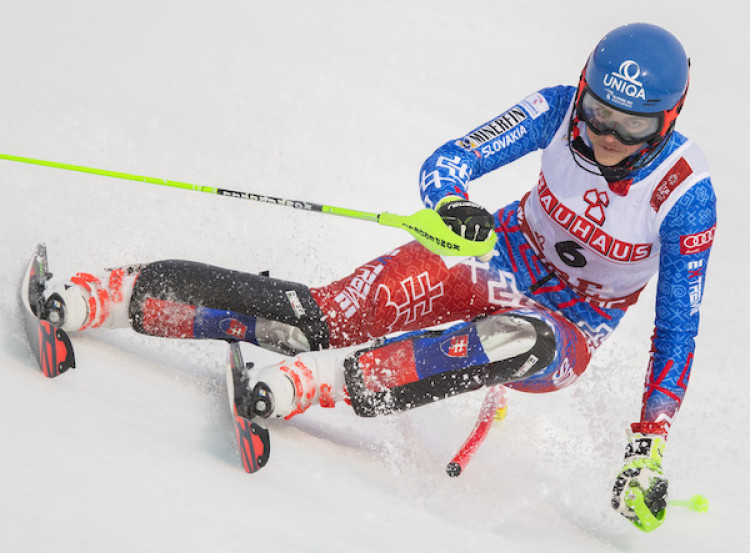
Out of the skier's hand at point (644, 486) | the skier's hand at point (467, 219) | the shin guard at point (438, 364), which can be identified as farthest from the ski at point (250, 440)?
the skier's hand at point (644, 486)

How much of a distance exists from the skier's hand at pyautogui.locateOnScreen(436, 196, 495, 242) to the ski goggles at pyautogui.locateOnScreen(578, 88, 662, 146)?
Answer: 447 mm

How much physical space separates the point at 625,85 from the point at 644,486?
117 centimetres

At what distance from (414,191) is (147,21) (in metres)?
2.41

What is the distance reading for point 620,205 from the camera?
3.11m

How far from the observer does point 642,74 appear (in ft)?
9.33

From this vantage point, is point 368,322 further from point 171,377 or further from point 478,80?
point 478,80

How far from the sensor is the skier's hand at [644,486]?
283cm

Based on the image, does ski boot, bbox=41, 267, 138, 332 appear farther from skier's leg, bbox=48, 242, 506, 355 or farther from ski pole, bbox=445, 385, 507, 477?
ski pole, bbox=445, 385, 507, 477

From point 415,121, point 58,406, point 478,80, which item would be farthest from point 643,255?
point 478,80

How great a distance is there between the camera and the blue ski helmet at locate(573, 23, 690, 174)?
9.35 feet

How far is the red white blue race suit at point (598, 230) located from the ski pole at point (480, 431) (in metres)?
0.40

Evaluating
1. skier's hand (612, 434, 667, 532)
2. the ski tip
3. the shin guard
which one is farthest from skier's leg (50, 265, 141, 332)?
skier's hand (612, 434, 667, 532)

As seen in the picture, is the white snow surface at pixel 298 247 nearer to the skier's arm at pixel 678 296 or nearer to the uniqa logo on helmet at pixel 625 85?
the skier's arm at pixel 678 296

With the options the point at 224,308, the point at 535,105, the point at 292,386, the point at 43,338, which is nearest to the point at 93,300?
the point at 43,338
